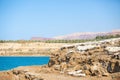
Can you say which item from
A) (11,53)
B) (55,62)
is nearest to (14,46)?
(11,53)

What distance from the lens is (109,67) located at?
40.7ft

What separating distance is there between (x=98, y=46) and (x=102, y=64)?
142 centimetres

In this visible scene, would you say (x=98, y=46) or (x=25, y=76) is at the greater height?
(x=98, y=46)

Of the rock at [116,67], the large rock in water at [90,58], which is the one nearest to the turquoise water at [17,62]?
the large rock in water at [90,58]

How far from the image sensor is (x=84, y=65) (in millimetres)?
12891

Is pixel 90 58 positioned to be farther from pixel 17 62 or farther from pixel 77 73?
pixel 17 62

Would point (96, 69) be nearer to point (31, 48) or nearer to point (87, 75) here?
point (87, 75)

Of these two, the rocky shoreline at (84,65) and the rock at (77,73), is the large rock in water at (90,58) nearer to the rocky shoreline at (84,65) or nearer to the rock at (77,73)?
the rocky shoreline at (84,65)

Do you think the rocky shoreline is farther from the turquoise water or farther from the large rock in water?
the turquoise water

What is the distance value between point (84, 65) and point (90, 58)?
407 mm

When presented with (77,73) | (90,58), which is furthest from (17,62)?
(77,73)

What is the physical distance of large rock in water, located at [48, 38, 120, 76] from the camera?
12.3 m

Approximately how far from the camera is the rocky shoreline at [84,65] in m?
12.0

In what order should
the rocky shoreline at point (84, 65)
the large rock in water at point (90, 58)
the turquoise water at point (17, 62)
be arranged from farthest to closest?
the turquoise water at point (17, 62)
the large rock in water at point (90, 58)
the rocky shoreline at point (84, 65)
